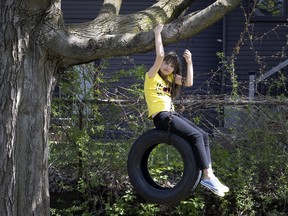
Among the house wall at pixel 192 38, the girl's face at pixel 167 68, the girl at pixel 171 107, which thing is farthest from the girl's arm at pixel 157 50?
the house wall at pixel 192 38

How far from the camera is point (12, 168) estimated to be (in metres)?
6.39

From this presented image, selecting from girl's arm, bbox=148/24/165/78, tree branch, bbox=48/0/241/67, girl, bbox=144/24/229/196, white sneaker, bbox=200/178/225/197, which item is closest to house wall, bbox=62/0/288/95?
tree branch, bbox=48/0/241/67

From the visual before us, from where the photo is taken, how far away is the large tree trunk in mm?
6284

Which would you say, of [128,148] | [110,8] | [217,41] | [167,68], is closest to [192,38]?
[217,41]

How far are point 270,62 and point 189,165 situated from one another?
10338 millimetres

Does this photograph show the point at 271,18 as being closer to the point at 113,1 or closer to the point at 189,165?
the point at 113,1

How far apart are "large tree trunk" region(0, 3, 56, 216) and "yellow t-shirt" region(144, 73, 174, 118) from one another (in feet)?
Result: 3.74

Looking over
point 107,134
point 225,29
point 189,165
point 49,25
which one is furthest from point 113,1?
point 225,29

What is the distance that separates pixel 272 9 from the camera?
52.4ft

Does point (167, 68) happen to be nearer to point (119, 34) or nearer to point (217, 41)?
point (119, 34)

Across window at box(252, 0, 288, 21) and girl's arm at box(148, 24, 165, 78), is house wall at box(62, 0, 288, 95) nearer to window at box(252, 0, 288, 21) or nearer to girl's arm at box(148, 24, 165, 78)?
window at box(252, 0, 288, 21)

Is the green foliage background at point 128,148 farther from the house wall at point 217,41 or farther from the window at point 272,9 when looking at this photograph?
the window at point 272,9

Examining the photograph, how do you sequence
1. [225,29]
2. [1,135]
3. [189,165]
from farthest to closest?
[225,29]
[1,135]
[189,165]

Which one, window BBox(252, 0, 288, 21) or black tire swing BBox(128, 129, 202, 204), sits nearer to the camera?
black tire swing BBox(128, 129, 202, 204)
